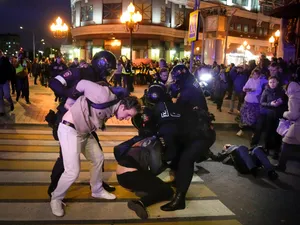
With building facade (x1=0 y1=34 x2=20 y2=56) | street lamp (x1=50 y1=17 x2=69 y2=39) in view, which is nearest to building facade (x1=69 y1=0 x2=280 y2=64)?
street lamp (x1=50 y1=17 x2=69 y2=39)

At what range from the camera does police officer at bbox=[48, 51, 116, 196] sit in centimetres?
425

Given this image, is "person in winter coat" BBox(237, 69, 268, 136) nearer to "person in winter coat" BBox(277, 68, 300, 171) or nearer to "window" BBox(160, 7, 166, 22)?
"person in winter coat" BBox(277, 68, 300, 171)

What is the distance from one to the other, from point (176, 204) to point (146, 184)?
470 mm

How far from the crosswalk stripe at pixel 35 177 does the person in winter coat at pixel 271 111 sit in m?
2.77

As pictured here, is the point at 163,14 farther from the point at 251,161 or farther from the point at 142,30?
the point at 251,161

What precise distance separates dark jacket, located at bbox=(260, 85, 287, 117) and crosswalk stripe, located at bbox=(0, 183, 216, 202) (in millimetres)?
3309

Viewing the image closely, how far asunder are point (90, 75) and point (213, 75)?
1105 centimetres

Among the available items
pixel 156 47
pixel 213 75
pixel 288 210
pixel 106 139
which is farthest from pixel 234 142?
pixel 156 47

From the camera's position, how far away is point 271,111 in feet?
24.8

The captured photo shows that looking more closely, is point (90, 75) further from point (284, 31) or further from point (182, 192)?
point (284, 31)

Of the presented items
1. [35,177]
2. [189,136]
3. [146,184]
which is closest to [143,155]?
[146,184]

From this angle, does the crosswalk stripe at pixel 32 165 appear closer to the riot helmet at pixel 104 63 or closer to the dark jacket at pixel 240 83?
the riot helmet at pixel 104 63

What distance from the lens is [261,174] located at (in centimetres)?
603

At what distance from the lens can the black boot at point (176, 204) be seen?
169 inches
